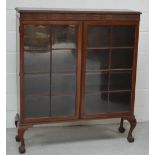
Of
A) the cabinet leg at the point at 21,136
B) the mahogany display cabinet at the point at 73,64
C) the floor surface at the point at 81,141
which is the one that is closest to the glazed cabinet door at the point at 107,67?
the mahogany display cabinet at the point at 73,64

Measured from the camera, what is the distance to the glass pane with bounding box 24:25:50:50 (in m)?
2.46

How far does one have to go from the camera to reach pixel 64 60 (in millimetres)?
2598

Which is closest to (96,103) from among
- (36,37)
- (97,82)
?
(97,82)

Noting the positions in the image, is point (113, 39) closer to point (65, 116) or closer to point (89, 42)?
point (89, 42)

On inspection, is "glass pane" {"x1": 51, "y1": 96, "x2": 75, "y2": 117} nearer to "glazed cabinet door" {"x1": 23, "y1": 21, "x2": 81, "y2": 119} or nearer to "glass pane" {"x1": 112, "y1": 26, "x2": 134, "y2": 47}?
"glazed cabinet door" {"x1": 23, "y1": 21, "x2": 81, "y2": 119}

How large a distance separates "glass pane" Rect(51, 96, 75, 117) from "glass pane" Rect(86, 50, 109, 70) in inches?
12.3

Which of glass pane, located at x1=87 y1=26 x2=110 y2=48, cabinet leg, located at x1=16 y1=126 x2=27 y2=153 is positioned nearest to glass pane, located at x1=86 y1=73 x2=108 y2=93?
glass pane, located at x1=87 y1=26 x2=110 y2=48

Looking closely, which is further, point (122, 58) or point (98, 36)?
point (122, 58)

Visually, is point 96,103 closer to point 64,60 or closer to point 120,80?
point 120,80

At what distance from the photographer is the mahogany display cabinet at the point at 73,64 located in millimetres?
2490

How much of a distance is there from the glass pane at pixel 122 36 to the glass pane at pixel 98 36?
0.18 ft

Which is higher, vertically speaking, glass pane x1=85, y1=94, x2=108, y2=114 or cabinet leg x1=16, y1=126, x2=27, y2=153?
glass pane x1=85, y1=94, x2=108, y2=114

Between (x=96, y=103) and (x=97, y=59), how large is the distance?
1.26 feet

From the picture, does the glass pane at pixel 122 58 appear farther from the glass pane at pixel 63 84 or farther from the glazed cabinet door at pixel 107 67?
the glass pane at pixel 63 84
